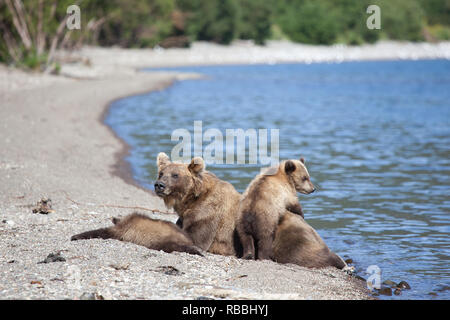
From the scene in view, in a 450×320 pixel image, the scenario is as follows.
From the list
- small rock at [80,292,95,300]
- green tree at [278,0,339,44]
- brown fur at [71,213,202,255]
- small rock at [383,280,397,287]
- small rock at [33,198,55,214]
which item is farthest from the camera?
green tree at [278,0,339,44]

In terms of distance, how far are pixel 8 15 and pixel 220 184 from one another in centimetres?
3454

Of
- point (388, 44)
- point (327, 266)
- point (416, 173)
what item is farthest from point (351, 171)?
point (388, 44)

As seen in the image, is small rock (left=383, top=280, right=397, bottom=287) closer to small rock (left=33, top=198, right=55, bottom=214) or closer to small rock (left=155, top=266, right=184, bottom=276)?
small rock (left=155, top=266, right=184, bottom=276)

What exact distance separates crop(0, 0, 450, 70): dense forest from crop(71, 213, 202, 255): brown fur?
31573mm

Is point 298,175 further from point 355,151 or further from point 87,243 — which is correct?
point 355,151

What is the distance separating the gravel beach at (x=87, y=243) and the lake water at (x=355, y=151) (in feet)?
3.22

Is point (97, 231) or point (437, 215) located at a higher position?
point (97, 231)

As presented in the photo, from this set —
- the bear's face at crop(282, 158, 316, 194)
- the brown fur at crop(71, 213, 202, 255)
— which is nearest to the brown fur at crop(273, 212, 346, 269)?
the bear's face at crop(282, 158, 316, 194)

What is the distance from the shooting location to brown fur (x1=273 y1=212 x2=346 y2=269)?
26.1 feet

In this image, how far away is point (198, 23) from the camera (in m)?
84.8

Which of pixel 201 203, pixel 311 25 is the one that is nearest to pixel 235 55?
pixel 311 25

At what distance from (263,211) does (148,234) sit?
135cm

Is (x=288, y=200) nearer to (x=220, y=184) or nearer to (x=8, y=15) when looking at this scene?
(x=220, y=184)
